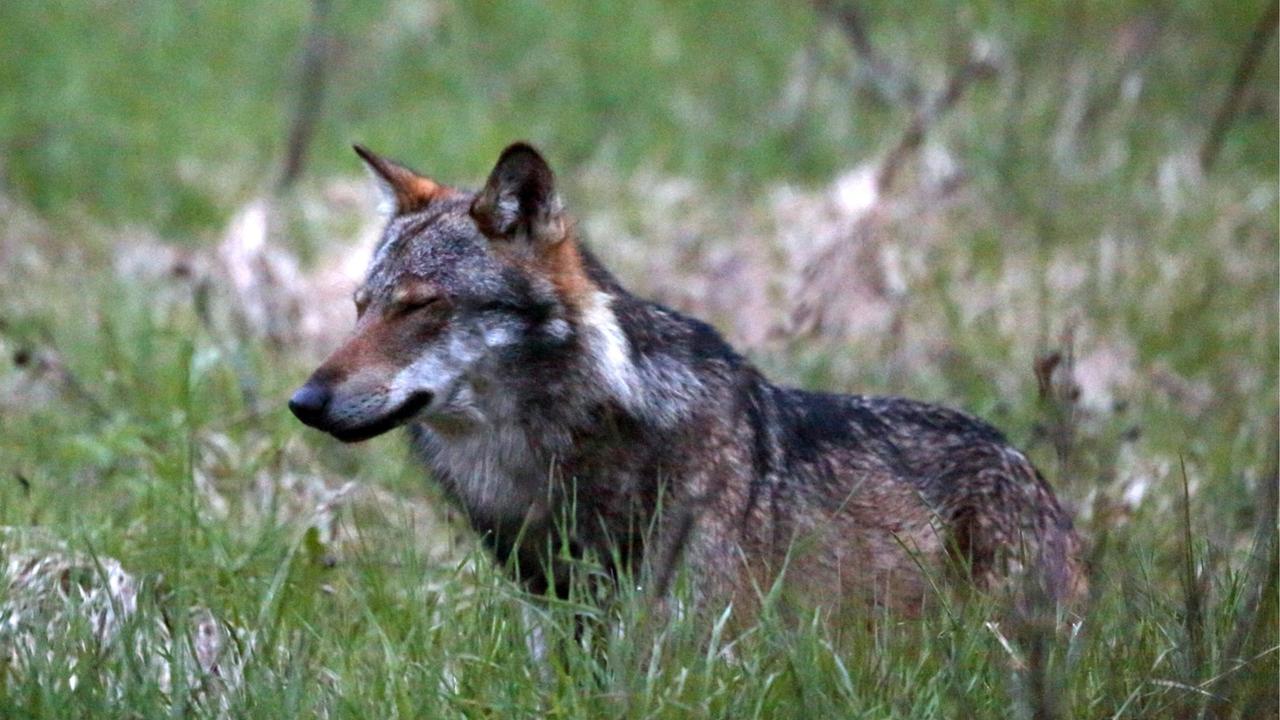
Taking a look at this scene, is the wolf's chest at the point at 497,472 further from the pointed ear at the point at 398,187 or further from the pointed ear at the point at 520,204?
the pointed ear at the point at 398,187

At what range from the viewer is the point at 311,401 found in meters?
4.57

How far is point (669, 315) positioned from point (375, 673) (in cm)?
159

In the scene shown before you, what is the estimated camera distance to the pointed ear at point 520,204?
4.84 metres

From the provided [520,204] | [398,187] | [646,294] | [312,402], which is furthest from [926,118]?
[312,402]

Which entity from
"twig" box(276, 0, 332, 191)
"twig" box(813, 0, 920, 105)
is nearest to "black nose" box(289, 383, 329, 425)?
"twig" box(276, 0, 332, 191)

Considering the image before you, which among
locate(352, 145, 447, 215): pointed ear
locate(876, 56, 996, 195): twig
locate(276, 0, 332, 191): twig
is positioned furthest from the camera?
locate(276, 0, 332, 191): twig

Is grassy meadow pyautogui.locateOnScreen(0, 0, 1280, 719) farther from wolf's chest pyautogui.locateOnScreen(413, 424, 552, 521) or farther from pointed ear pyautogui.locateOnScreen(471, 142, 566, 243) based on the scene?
pointed ear pyautogui.locateOnScreen(471, 142, 566, 243)

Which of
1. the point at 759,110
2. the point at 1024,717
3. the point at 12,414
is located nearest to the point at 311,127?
the point at 759,110

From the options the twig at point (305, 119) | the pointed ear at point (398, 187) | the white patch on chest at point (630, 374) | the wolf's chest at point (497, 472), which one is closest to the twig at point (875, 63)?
the twig at point (305, 119)

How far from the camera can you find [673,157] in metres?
12.6

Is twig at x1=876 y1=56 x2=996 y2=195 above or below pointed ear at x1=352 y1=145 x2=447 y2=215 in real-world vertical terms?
above

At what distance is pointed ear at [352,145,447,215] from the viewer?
5312mm

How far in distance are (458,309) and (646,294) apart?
483cm

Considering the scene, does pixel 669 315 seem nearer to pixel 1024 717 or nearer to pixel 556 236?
pixel 556 236
